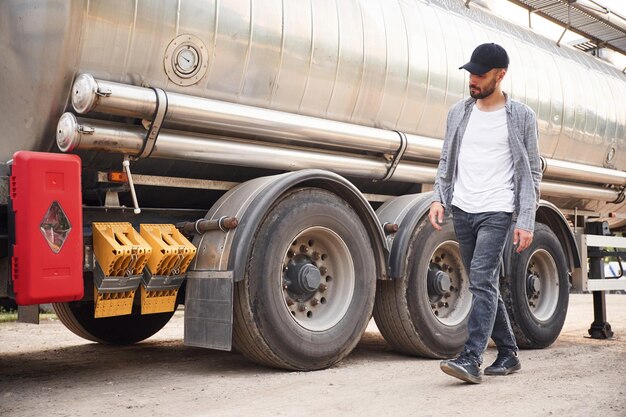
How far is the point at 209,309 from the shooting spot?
4.46 meters

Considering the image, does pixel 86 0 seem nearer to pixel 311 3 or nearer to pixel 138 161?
pixel 138 161

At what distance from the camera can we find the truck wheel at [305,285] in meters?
4.54

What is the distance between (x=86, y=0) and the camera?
4.03 meters

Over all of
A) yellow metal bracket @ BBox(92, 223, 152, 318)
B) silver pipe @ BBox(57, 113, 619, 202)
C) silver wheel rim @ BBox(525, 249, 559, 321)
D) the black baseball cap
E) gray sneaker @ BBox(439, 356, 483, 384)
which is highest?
the black baseball cap

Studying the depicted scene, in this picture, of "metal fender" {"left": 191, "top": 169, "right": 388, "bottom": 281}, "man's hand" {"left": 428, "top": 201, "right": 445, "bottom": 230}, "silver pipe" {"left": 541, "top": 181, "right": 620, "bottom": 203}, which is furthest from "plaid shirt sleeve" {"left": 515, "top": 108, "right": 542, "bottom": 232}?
"silver pipe" {"left": 541, "top": 181, "right": 620, "bottom": 203}

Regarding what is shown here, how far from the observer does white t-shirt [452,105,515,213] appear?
14.8 ft

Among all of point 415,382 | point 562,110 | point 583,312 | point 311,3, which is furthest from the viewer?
point 583,312

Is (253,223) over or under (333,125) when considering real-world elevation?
under

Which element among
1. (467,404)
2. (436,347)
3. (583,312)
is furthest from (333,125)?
(583,312)

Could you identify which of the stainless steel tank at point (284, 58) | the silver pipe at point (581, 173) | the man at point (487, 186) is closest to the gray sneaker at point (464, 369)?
the man at point (487, 186)

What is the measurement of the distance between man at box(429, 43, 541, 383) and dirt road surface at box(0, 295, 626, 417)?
12.6 inches

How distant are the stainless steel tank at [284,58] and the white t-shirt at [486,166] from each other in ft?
3.58

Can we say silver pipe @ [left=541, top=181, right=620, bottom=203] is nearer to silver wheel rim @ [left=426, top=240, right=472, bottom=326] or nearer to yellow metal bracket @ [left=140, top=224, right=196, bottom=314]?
silver wheel rim @ [left=426, top=240, right=472, bottom=326]

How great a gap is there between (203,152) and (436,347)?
7.38 feet
